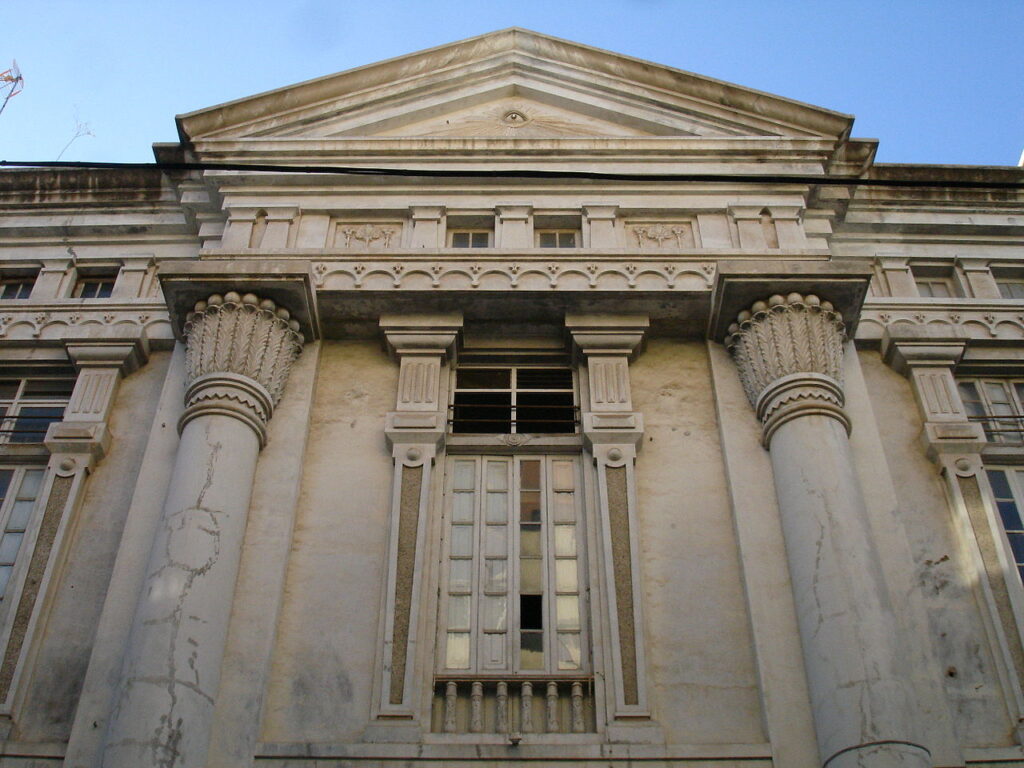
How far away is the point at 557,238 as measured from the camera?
656 inches

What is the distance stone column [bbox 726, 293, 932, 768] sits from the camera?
10.5 m

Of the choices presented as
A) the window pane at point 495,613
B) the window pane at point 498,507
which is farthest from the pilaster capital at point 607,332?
the window pane at point 495,613

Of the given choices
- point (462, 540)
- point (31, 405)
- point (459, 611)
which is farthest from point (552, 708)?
point (31, 405)

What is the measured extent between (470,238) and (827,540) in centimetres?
730

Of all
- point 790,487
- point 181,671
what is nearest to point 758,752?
point 790,487

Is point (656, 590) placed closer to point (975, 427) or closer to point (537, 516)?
point (537, 516)

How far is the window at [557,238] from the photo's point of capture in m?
16.5

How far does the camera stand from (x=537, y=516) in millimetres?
13359

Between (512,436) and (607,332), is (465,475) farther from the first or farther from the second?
(607,332)

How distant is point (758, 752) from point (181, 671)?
5641mm

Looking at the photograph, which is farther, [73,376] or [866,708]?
[73,376]

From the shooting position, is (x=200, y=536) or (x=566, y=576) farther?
(x=566, y=576)

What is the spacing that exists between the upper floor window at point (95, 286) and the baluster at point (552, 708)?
9486 millimetres

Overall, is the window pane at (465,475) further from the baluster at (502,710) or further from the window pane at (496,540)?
the baluster at (502,710)
